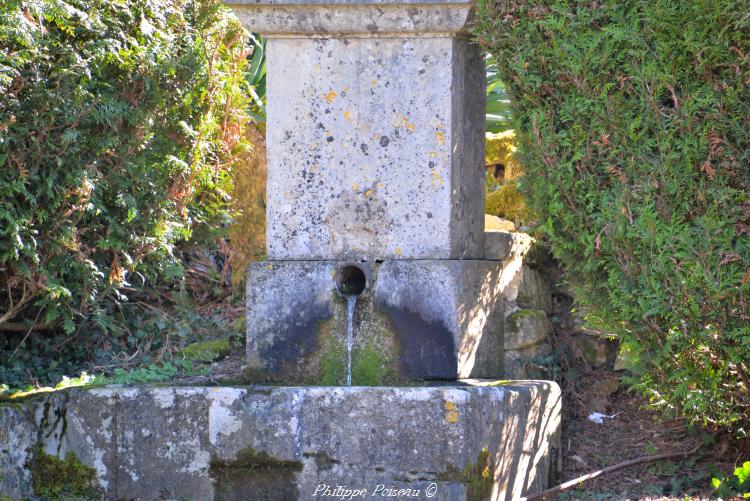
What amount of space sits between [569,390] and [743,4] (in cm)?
224

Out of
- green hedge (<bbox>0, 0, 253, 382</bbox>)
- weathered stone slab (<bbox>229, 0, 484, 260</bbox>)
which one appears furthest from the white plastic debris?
green hedge (<bbox>0, 0, 253, 382</bbox>)

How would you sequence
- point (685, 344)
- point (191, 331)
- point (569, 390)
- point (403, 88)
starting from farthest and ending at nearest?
point (191, 331), point (569, 390), point (403, 88), point (685, 344)

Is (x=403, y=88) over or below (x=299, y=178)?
over

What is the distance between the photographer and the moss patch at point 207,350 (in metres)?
5.07

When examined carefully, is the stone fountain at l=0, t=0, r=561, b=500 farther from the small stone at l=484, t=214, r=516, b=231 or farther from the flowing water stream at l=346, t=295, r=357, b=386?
the small stone at l=484, t=214, r=516, b=231

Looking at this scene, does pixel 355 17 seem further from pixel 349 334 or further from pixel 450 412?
pixel 450 412

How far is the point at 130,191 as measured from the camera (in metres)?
4.97

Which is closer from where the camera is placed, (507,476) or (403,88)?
(507,476)

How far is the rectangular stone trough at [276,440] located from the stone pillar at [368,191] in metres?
0.43

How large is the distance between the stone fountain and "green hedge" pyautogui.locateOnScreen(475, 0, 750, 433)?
400mm

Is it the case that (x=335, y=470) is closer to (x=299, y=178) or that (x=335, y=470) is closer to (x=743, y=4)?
(x=299, y=178)

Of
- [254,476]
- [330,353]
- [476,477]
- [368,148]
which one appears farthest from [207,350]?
[476,477]

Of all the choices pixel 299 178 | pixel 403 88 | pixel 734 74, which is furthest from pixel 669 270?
pixel 299 178

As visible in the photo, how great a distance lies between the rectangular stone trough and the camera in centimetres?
365
